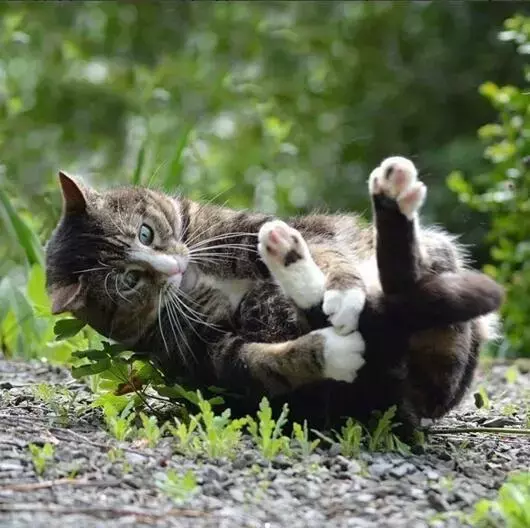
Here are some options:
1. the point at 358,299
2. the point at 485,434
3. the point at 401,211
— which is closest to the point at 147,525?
the point at 358,299

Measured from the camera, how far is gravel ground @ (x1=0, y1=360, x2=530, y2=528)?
5.43 feet

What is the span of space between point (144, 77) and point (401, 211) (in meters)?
4.36

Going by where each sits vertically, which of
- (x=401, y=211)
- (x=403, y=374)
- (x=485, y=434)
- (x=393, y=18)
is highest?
(x=393, y=18)

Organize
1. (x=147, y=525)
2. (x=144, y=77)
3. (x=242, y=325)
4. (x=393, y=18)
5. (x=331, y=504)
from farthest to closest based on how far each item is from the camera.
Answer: (x=393, y=18)
(x=144, y=77)
(x=242, y=325)
(x=331, y=504)
(x=147, y=525)

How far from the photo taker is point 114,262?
2475 millimetres

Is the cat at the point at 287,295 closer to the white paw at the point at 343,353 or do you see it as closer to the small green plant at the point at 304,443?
the white paw at the point at 343,353

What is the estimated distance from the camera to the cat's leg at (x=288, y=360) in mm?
2111

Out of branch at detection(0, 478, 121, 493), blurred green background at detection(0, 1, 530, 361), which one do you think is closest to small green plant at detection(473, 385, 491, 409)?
branch at detection(0, 478, 121, 493)

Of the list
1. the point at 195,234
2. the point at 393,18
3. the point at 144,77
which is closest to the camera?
the point at 195,234

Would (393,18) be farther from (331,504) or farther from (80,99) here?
(331,504)

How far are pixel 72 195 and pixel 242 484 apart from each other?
1.05m

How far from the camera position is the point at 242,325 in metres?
2.43

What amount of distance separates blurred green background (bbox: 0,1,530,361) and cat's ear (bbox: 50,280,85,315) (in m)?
2.72

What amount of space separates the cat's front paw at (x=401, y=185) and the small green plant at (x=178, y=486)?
73cm
